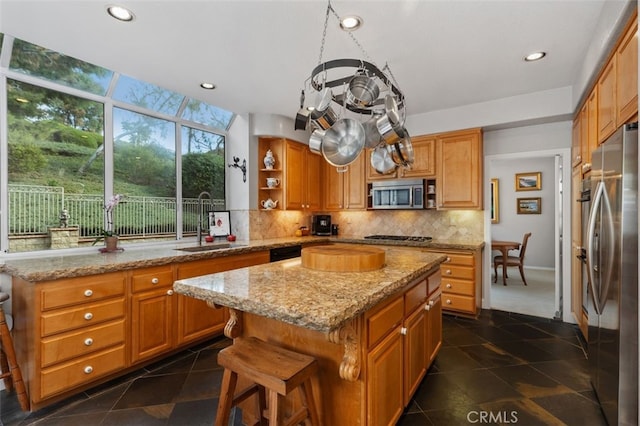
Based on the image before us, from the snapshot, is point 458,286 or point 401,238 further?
point 401,238

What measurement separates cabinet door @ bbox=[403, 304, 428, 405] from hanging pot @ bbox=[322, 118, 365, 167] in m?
1.08

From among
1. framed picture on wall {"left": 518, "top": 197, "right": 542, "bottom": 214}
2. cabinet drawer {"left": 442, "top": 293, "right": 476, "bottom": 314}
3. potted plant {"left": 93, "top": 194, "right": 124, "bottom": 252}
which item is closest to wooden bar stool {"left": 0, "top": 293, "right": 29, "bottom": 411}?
potted plant {"left": 93, "top": 194, "right": 124, "bottom": 252}

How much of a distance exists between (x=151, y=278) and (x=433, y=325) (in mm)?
2347

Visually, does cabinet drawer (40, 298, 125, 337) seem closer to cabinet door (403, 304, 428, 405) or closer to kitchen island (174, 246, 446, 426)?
kitchen island (174, 246, 446, 426)

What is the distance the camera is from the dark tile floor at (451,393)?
1.91 metres

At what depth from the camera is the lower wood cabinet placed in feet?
6.44

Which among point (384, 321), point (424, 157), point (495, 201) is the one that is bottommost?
point (384, 321)

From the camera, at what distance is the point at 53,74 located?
2.72m

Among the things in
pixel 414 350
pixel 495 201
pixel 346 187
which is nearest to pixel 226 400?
pixel 414 350

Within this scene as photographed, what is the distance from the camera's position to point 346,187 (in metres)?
4.78

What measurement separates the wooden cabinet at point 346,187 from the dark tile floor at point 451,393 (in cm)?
235

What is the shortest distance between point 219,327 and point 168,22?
2.70 meters

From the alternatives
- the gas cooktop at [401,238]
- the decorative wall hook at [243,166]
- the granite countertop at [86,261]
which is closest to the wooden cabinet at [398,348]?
the gas cooktop at [401,238]

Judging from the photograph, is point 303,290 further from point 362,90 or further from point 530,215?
point 530,215
